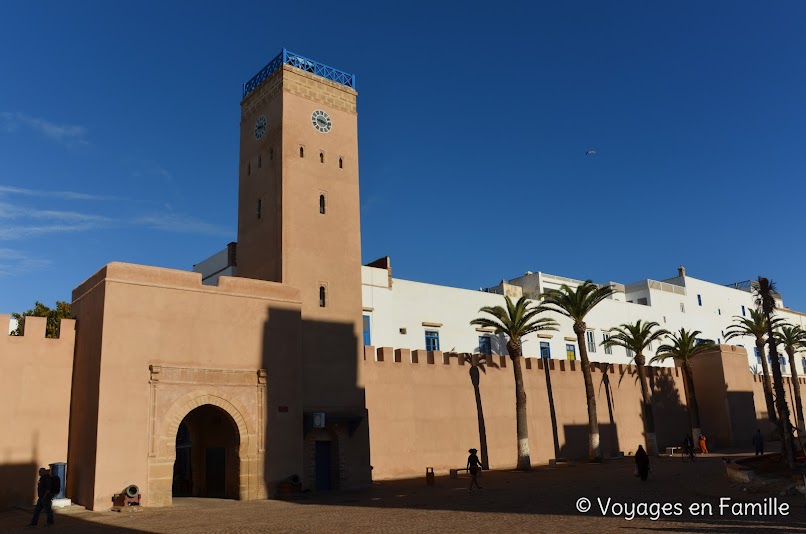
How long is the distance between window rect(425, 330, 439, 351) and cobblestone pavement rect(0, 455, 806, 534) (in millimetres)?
12213

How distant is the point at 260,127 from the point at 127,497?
13867 mm

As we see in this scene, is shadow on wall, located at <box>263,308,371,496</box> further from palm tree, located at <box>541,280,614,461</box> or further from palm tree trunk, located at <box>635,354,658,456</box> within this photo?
palm tree trunk, located at <box>635,354,658,456</box>

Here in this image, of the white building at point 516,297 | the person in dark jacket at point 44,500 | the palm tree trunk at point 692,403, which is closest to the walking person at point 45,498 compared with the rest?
the person in dark jacket at point 44,500

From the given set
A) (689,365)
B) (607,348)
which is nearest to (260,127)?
(607,348)

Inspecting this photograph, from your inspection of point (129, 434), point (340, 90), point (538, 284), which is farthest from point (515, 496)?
point (538, 284)

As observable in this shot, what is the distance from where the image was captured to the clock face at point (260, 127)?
85.9 ft

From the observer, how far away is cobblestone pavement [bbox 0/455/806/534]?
13.0 m

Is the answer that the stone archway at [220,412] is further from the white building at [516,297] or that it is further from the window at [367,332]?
the white building at [516,297]

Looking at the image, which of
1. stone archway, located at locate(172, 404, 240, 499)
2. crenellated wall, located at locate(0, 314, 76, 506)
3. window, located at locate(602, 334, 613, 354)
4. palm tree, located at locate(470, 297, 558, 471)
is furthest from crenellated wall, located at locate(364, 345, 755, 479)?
crenellated wall, located at locate(0, 314, 76, 506)

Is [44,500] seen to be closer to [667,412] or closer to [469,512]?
[469,512]

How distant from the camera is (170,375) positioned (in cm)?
1977

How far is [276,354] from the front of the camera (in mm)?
22078

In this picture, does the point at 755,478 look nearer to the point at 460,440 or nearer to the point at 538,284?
the point at 460,440

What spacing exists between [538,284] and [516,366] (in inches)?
752
